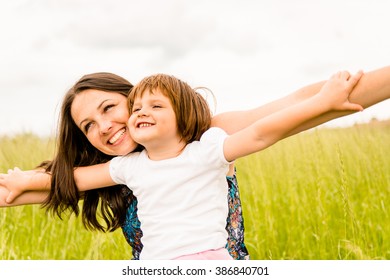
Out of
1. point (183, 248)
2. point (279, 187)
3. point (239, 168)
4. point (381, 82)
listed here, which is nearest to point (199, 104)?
point (183, 248)

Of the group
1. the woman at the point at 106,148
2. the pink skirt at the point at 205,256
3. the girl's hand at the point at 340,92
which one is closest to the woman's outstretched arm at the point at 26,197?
the woman at the point at 106,148

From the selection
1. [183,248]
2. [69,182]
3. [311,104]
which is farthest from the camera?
[69,182]

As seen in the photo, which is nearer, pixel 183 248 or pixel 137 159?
pixel 183 248

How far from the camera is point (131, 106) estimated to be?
166 centimetres

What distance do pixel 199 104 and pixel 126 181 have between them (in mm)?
351

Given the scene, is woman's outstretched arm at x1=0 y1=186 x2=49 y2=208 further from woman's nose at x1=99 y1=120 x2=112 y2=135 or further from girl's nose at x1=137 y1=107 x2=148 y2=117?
girl's nose at x1=137 y1=107 x2=148 y2=117

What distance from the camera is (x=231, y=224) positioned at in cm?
176

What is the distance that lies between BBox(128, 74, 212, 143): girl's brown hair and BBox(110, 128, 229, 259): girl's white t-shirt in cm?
6

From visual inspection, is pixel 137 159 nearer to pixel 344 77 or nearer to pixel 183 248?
pixel 183 248

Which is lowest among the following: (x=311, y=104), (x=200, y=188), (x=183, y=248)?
(x=183, y=248)

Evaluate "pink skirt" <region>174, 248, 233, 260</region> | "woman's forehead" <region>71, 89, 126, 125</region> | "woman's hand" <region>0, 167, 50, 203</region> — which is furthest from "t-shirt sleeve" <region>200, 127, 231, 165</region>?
"woman's hand" <region>0, 167, 50, 203</region>

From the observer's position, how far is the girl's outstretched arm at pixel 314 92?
1377mm

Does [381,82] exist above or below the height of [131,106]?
below

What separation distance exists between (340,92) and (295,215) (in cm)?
185
